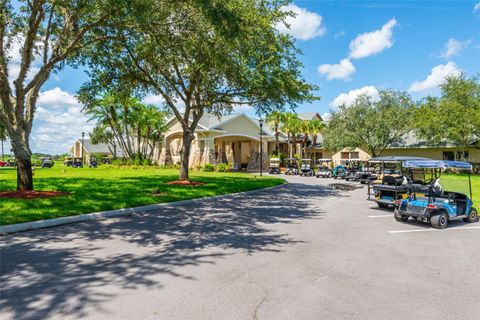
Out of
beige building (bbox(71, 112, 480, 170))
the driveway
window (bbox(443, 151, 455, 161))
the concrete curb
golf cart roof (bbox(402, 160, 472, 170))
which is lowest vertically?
the driveway

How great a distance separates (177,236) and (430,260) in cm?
519

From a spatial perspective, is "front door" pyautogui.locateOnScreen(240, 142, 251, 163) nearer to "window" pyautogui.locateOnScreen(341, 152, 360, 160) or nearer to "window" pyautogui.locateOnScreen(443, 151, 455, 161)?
"window" pyautogui.locateOnScreen(341, 152, 360, 160)

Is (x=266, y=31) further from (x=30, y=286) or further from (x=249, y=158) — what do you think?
(x=249, y=158)

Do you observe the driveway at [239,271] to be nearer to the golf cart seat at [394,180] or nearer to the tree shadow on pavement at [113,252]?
the tree shadow on pavement at [113,252]

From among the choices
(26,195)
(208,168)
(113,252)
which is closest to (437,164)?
(113,252)

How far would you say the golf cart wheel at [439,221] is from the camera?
28.0 feet

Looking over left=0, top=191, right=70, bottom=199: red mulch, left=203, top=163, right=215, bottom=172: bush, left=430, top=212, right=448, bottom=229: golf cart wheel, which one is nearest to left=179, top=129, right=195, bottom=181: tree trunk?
left=0, top=191, right=70, bottom=199: red mulch

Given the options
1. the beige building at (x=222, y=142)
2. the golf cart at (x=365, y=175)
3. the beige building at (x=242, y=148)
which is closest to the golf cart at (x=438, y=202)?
the golf cart at (x=365, y=175)

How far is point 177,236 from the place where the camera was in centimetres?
739

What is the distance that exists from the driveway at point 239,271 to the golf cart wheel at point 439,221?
0.91 feet

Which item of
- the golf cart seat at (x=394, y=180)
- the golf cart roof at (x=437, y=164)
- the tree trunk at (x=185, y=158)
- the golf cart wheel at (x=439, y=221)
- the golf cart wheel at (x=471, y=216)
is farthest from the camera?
the tree trunk at (x=185, y=158)

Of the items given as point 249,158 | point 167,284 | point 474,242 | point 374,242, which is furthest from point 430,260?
point 249,158

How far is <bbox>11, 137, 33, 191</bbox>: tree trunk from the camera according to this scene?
11.3 metres

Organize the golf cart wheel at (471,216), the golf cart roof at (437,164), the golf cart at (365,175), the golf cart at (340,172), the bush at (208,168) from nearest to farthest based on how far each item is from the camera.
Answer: the golf cart roof at (437,164)
the golf cart wheel at (471,216)
the golf cart at (365,175)
the golf cart at (340,172)
the bush at (208,168)
